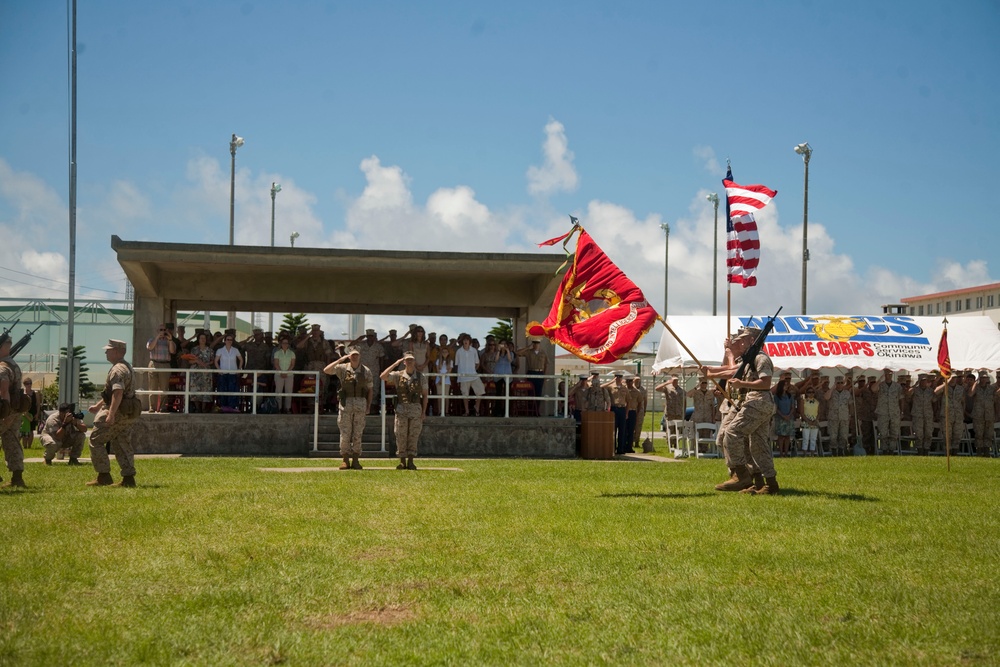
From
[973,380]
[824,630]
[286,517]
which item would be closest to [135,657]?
[824,630]

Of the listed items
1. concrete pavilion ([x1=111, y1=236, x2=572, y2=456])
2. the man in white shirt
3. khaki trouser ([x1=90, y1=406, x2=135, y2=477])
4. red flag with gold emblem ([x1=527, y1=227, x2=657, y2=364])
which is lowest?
khaki trouser ([x1=90, y1=406, x2=135, y2=477])

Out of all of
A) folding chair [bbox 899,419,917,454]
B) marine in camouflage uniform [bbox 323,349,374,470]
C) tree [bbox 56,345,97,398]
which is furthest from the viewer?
tree [bbox 56,345,97,398]

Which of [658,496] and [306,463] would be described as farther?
[306,463]

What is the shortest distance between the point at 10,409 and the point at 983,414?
24.7 meters

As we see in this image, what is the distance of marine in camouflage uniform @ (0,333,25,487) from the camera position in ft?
42.4

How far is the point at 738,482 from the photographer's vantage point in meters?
14.0

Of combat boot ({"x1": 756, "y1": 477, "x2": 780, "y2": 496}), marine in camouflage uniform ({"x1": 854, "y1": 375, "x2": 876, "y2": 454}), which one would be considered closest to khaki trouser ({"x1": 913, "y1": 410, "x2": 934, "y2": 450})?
marine in camouflage uniform ({"x1": 854, "y1": 375, "x2": 876, "y2": 454})

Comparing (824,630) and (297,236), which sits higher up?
(297,236)

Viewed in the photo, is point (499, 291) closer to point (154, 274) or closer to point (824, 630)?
point (154, 274)

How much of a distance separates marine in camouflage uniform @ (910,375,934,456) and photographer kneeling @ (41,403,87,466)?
21.0m

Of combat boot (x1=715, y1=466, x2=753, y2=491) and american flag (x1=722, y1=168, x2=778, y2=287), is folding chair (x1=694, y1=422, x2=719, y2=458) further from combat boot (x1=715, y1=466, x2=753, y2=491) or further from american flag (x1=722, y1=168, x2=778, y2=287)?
combat boot (x1=715, y1=466, x2=753, y2=491)

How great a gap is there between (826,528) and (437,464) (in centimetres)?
1091

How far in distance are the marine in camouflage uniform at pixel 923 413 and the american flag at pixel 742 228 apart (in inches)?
585

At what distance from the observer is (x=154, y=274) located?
26891 mm
